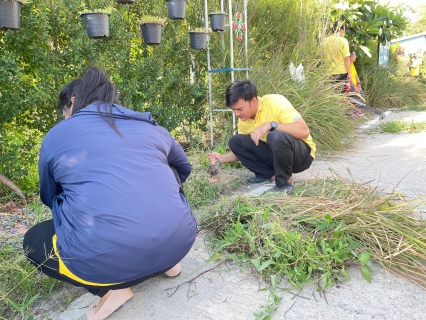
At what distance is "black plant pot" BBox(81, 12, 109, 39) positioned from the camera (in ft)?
12.4

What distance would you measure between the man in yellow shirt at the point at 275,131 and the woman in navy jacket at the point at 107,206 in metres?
1.63

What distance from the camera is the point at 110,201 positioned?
5.81ft

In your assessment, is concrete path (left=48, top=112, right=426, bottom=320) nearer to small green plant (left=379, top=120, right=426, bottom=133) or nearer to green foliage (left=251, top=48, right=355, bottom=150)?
green foliage (left=251, top=48, right=355, bottom=150)

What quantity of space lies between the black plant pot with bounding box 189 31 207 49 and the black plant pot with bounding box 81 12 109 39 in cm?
150

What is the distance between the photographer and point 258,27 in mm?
6797

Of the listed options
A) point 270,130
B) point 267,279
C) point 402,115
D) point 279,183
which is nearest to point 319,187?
point 279,183

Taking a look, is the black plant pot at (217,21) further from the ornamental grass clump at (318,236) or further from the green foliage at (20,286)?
the green foliage at (20,286)

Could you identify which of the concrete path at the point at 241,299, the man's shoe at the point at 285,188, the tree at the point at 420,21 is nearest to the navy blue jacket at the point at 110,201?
the concrete path at the point at 241,299

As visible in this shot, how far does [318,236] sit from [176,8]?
10.8ft

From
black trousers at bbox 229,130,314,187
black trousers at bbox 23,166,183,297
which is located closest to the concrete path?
black trousers at bbox 23,166,183,297

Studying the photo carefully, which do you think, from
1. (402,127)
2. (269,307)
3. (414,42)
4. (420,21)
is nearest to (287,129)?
(269,307)

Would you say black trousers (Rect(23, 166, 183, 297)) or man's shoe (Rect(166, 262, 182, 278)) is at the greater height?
black trousers (Rect(23, 166, 183, 297))

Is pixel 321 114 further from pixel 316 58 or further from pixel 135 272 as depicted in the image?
pixel 135 272

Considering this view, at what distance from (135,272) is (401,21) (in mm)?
10616
